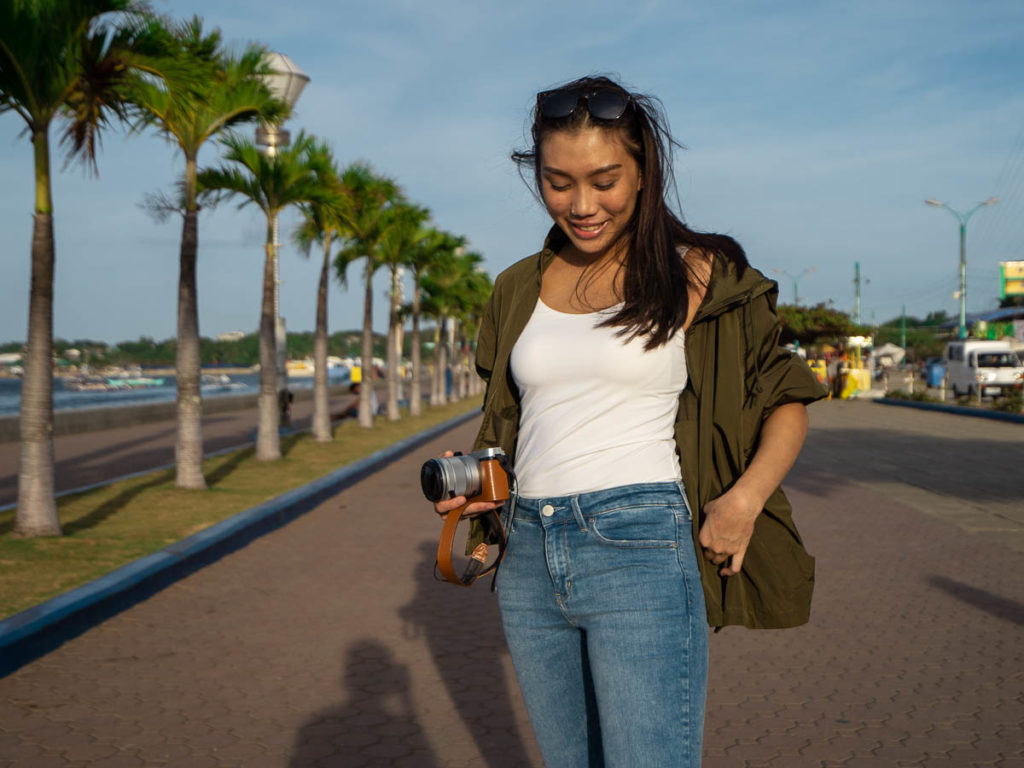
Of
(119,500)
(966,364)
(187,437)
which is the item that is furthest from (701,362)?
(966,364)

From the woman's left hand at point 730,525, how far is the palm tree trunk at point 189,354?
11.1m

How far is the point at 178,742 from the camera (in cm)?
453

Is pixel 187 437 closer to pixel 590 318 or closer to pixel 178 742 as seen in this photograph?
pixel 178 742

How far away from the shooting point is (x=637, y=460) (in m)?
2.18

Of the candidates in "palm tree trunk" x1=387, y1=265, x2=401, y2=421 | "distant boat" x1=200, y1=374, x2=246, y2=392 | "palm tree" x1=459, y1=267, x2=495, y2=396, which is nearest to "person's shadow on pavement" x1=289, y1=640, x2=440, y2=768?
"palm tree trunk" x1=387, y1=265, x2=401, y2=421

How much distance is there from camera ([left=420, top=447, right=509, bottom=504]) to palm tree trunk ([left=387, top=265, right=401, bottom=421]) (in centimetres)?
2747

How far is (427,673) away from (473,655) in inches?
16.4

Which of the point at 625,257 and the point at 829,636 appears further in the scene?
the point at 829,636

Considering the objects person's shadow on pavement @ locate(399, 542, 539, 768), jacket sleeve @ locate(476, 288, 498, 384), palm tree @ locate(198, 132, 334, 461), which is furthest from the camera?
palm tree @ locate(198, 132, 334, 461)

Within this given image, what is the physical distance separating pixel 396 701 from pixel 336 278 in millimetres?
21375

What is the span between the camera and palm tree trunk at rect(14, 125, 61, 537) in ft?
28.6

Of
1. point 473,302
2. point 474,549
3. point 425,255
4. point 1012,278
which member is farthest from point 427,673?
point 1012,278

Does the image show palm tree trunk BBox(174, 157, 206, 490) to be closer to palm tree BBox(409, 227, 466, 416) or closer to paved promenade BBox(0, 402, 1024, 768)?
paved promenade BBox(0, 402, 1024, 768)

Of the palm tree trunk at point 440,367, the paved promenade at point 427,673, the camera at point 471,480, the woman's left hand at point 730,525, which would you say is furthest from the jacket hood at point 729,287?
the palm tree trunk at point 440,367
